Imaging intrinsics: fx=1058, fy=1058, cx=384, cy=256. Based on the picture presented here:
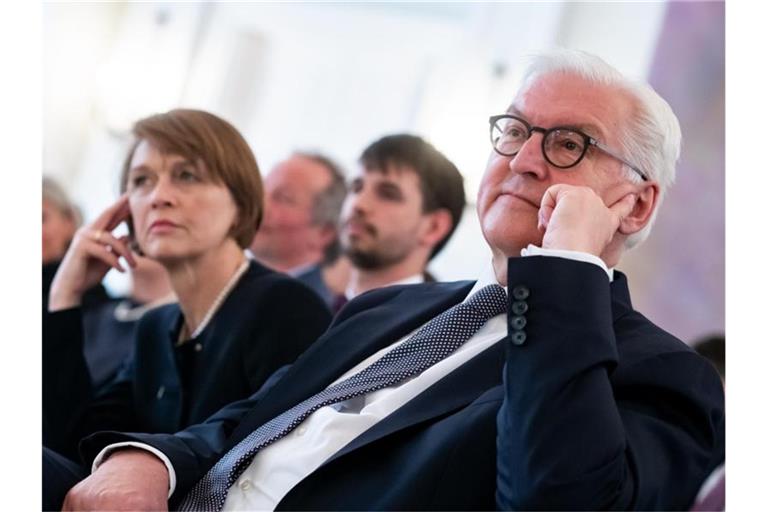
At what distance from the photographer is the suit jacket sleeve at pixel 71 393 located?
1.99 metres

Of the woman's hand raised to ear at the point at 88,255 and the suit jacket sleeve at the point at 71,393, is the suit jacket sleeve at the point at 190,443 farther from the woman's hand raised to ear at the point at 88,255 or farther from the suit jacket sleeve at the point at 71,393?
the woman's hand raised to ear at the point at 88,255

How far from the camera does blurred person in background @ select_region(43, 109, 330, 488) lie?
1.91 m

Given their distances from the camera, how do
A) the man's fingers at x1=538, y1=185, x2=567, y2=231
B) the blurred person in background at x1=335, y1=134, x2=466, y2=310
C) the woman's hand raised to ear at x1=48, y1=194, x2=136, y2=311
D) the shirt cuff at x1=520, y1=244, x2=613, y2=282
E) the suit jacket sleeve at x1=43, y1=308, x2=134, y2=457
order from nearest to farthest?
the shirt cuff at x1=520, y1=244, x2=613, y2=282 < the man's fingers at x1=538, y1=185, x2=567, y2=231 < the suit jacket sleeve at x1=43, y1=308, x2=134, y2=457 < the woman's hand raised to ear at x1=48, y1=194, x2=136, y2=311 < the blurred person in background at x1=335, y1=134, x2=466, y2=310

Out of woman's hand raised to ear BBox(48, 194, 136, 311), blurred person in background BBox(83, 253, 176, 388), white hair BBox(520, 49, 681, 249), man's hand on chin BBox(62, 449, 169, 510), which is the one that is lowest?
blurred person in background BBox(83, 253, 176, 388)

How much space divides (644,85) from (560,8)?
296 cm

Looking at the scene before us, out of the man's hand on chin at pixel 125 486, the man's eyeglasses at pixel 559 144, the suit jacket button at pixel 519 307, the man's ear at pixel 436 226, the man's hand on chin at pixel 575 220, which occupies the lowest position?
the man's hand on chin at pixel 125 486

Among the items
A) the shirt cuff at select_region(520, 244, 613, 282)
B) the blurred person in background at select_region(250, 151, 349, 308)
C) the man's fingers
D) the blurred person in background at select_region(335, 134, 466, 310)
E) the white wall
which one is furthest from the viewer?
the white wall

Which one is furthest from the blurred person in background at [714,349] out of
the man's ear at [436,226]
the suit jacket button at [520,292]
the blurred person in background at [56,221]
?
the blurred person in background at [56,221]

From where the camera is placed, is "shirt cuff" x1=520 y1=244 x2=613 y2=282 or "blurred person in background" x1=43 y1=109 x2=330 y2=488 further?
"blurred person in background" x1=43 y1=109 x2=330 y2=488

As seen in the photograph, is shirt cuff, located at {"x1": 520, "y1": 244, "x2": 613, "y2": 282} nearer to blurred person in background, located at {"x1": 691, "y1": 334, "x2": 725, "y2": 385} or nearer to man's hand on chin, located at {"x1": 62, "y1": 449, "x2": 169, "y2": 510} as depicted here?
man's hand on chin, located at {"x1": 62, "y1": 449, "x2": 169, "y2": 510}

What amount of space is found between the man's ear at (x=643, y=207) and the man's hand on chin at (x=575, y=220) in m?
0.14

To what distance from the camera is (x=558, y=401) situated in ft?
3.91

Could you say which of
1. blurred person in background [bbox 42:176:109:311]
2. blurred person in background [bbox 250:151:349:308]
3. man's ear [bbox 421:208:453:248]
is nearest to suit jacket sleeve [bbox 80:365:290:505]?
man's ear [bbox 421:208:453:248]
